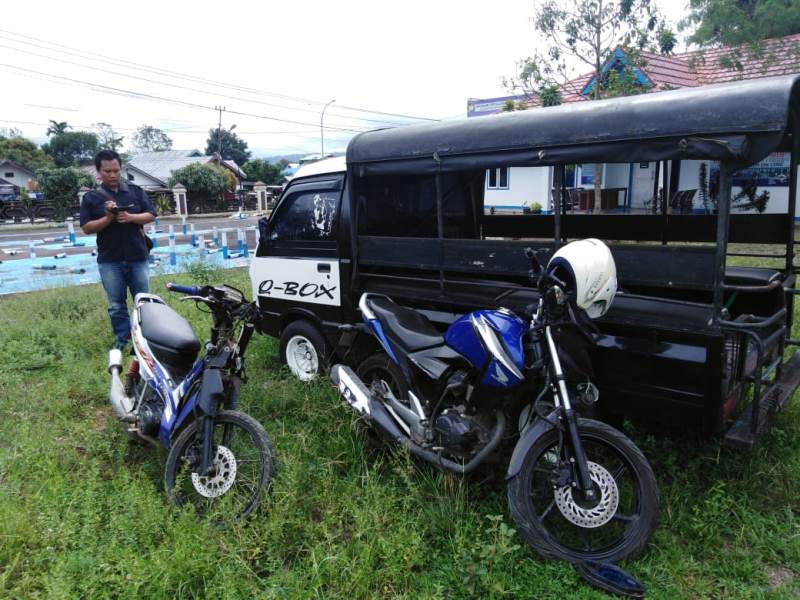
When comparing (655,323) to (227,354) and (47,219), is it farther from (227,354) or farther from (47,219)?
(47,219)

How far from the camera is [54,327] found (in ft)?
21.4

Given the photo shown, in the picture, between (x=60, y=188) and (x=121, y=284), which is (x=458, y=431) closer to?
(x=121, y=284)

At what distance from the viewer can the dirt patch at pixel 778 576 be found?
2.61 metres

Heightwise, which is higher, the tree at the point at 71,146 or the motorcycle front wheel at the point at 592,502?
the tree at the point at 71,146

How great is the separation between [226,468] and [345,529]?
0.68 meters

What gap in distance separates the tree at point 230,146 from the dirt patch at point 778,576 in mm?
85230

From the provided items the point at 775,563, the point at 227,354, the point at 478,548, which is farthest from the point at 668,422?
the point at 227,354

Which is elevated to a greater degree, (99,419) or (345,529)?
(99,419)

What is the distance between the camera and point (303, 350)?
5.22m

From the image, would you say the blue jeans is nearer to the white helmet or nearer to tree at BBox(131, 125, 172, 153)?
the white helmet

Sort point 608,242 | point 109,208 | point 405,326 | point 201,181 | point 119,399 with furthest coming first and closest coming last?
point 201,181, point 109,208, point 119,399, point 608,242, point 405,326

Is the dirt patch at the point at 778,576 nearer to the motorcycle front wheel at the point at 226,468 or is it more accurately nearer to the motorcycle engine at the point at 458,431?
the motorcycle engine at the point at 458,431

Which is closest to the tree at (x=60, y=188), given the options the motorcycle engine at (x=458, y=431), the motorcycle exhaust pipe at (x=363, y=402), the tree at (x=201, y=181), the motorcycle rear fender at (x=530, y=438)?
the tree at (x=201, y=181)

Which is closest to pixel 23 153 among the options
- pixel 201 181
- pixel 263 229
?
pixel 201 181
